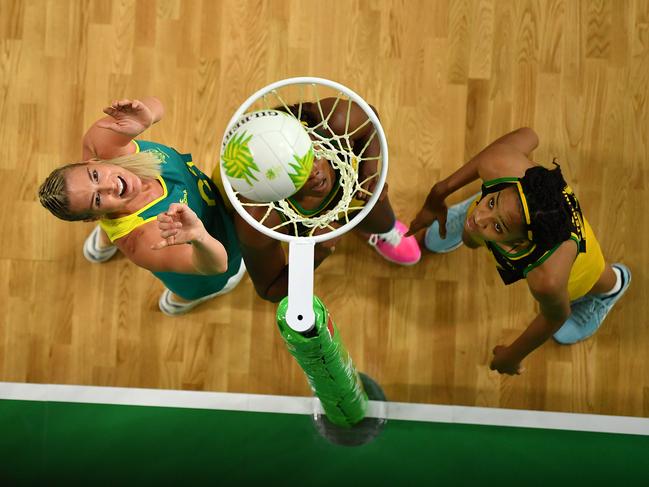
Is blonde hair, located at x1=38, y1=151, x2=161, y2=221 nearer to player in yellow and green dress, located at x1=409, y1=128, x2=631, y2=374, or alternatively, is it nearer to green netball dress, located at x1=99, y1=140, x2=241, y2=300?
green netball dress, located at x1=99, y1=140, x2=241, y2=300

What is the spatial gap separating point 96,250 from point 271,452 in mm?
934

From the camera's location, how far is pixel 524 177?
1710 millimetres

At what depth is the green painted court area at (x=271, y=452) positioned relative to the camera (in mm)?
2221

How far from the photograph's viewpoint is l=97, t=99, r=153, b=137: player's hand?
5.58ft

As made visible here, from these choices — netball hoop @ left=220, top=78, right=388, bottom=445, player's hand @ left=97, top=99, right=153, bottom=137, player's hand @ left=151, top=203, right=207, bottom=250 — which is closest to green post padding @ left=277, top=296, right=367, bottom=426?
netball hoop @ left=220, top=78, right=388, bottom=445

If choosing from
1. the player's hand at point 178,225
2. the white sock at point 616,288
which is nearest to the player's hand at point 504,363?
the white sock at point 616,288

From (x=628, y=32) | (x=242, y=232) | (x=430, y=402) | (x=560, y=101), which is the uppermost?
(x=628, y=32)

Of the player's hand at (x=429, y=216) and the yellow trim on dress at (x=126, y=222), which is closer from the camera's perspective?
the yellow trim on dress at (x=126, y=222)

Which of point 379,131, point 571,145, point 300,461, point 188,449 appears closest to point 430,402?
point 300,461

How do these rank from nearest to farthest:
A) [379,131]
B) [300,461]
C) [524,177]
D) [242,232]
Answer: [379,131]
[524,177]
[242,232]
[300,461]

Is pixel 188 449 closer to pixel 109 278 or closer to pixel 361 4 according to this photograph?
pixel 109 278

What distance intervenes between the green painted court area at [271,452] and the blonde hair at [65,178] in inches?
36.3

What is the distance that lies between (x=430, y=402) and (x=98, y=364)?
3.96 feet

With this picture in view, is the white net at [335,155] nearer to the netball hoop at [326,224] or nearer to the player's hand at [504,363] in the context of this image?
the netball hoop at [326,224]
